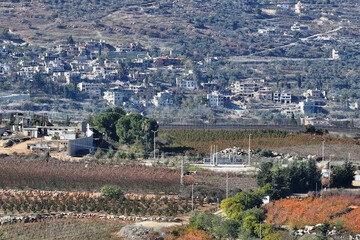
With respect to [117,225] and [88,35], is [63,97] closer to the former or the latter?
[88,35]

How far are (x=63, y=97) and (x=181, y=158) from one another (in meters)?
51.6

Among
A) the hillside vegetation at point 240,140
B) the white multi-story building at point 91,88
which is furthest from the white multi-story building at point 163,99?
the hillside vegetation at point 240,140

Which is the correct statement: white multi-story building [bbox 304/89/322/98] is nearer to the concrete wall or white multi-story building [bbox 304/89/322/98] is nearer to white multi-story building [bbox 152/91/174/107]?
white multi-story building [bbox 152/91/174/107]

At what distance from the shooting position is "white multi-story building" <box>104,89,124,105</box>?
380 ft

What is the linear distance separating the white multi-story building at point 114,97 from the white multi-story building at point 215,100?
25.4ft

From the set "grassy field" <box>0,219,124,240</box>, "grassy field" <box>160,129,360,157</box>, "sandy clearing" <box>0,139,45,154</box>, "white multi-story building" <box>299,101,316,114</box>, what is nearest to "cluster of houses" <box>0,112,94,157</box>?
"sandy clearing" <box>0,139,45,154</box>

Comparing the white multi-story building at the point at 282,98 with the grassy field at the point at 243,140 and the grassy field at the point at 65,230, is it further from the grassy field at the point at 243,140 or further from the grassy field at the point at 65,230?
the grassy field at the point at 65,230

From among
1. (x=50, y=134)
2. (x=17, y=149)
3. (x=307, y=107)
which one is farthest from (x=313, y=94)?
(x=17, y=149)

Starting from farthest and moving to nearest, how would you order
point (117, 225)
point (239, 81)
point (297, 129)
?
1. point (239, 81)
2. point (297, 129)
3. point (117, 225)

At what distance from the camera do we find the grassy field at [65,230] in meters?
45.9

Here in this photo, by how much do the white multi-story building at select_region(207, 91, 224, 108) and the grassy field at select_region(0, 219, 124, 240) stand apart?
219ft

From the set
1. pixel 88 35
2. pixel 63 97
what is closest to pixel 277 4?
pixel 88 35

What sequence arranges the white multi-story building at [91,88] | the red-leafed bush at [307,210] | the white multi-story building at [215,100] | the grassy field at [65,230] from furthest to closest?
the white multi-story building at [91,88] → the white multi-story building at [215,100] → the red-leafed bush at [307,210] → the grassy field at [65,230]

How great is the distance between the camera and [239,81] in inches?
5037
